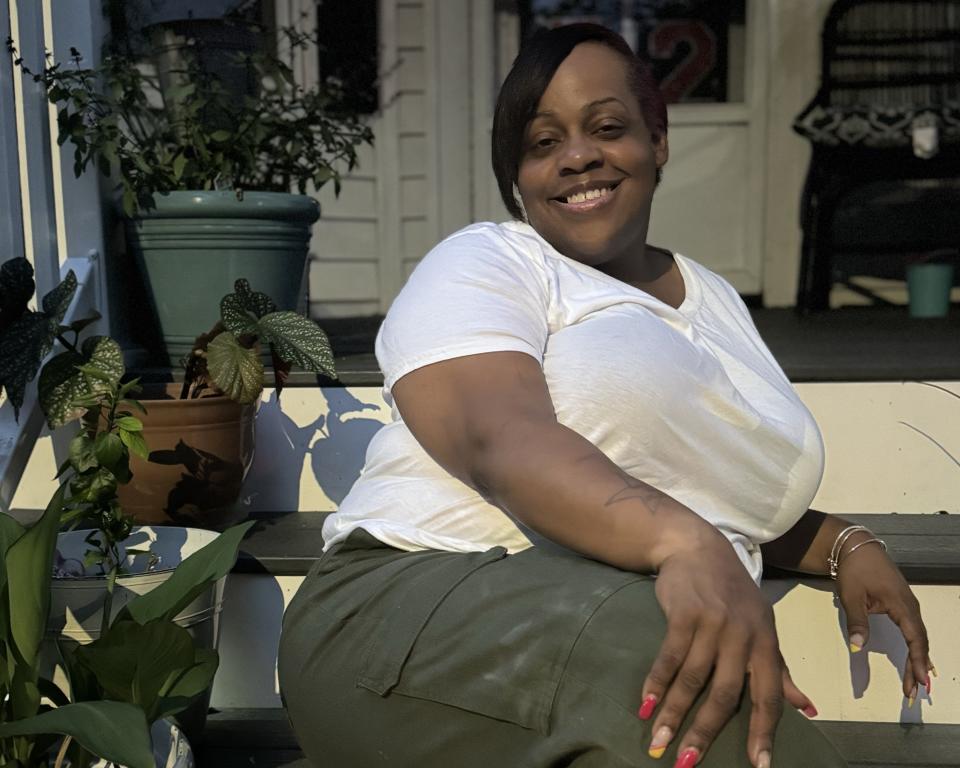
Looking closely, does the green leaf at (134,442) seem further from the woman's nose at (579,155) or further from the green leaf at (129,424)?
the woman's nose at (579,155)

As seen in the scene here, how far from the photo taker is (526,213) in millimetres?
1464

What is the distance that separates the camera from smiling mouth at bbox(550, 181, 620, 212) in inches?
55.0

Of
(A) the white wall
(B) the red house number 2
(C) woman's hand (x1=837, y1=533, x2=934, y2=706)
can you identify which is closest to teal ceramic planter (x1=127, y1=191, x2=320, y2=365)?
(A) the white wall

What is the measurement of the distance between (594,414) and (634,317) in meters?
0.17

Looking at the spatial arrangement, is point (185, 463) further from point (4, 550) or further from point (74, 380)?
point (4, 550)

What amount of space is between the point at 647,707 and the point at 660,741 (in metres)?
0.03

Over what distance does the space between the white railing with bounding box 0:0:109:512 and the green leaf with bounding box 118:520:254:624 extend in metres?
0.68

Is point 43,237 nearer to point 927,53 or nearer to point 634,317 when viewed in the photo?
point 634,317

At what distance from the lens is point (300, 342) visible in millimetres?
1850

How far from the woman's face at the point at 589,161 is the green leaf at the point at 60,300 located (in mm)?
821

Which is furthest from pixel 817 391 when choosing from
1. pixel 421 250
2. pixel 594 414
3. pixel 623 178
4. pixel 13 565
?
pixel 421 250

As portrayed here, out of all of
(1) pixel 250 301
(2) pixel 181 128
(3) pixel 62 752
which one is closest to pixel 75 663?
(3) pixel 62 752

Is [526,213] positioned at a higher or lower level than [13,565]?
higher

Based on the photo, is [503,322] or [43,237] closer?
[503,322]
